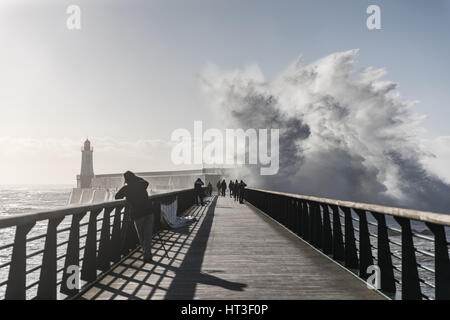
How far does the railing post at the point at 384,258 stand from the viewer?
18.4 feet

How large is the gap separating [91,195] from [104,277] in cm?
13106

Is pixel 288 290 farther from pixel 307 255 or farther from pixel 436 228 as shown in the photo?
pixel 307 255

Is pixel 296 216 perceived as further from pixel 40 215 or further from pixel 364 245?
pixel 40 215

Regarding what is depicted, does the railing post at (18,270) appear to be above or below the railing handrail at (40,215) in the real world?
below

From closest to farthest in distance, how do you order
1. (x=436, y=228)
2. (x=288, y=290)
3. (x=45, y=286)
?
(x=436, y=228)
(x=45, y=286)
(x=288, y=290)

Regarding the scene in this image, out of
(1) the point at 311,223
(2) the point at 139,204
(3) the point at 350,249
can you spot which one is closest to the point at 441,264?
(3) the point at 350,249

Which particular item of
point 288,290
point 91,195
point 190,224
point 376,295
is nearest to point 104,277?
point 288,290

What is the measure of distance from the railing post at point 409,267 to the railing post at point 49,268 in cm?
391

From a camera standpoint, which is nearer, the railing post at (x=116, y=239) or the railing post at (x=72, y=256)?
the railing post at (x=72, y=256)

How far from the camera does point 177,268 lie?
7605 millimetres

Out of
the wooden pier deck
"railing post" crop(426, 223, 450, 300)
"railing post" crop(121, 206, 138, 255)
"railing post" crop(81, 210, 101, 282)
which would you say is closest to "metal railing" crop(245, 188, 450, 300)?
"railing post" crop(426, 223, 450, 300)

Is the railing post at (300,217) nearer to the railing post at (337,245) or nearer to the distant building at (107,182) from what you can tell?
the railing post at (337,245)

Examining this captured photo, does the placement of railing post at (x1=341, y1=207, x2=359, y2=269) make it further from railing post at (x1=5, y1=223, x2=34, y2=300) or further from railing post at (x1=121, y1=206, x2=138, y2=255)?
railing post at (x1=5, y1=223, x2=34, y2=300)

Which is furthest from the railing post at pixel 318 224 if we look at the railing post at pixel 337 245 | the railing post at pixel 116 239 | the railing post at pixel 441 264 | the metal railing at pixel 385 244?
the railing post at pixel 441 264
